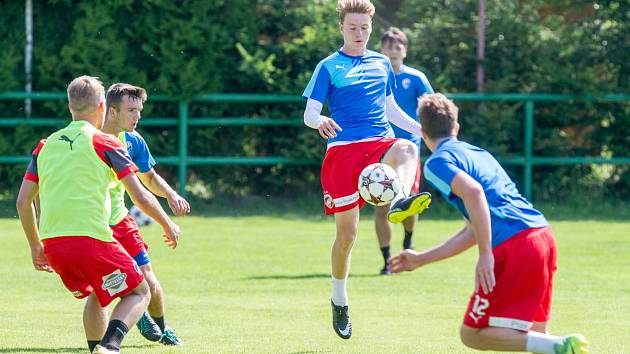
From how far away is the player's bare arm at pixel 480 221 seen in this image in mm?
5508

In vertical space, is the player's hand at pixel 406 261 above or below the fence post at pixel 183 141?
above

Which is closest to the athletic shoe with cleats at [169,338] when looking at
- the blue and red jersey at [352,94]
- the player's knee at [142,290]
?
the player's knee at [142,290]

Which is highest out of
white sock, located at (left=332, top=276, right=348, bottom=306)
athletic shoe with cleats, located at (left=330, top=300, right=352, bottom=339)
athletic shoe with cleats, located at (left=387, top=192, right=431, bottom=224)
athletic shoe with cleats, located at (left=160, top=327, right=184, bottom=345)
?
athletic shoe with cleats, located at (left=387, top=192, right=431, bottom=224)

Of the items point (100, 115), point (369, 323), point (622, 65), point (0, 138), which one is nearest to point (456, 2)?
point (622, 65)

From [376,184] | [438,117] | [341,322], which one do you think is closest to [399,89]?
[376,184]

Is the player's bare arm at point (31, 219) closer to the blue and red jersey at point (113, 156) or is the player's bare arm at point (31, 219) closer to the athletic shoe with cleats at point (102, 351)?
the blue and red jersey at point (113, 156)

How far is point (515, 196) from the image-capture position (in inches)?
231

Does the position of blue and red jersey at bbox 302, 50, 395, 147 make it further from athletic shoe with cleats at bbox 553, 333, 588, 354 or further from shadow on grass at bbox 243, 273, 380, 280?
athletic shoe with cleats at bbox 553, 333, 588, 354

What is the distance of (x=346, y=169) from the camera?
8.32 meters

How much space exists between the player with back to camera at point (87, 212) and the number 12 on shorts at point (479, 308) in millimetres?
1759

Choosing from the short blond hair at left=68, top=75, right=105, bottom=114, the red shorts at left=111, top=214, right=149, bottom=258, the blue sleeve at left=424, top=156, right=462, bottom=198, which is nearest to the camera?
the blue sleeve at left=424, top=156, right=462, bottom=198

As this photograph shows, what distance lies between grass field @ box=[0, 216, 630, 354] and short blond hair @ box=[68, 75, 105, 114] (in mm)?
1691

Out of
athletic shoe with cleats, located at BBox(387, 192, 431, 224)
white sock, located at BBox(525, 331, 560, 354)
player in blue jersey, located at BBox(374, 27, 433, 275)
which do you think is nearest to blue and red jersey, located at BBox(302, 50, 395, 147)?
athletic shoe with cleats, located at BBox(387, 192, 431, 224)

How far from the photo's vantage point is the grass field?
7715mm
